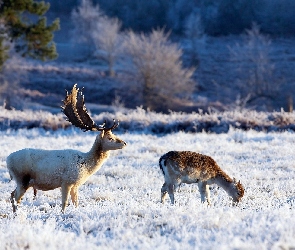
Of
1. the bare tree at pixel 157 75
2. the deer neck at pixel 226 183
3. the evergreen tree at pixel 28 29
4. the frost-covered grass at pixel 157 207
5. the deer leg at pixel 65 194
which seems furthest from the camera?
the bare tree at pixel 157 75

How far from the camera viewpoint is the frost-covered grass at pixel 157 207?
5.21 m

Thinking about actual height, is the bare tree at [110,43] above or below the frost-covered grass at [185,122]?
above

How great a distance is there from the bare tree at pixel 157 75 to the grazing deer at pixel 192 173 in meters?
38.0

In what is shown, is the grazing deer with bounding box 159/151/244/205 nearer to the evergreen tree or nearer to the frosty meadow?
the frosty meadow

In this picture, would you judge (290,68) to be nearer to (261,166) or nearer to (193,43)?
(193,43)

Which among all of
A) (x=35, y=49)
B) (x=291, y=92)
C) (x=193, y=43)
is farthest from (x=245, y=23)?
(x=35, y=49)

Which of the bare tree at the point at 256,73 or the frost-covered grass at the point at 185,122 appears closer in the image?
the frost-covered grass at the point at 185,122

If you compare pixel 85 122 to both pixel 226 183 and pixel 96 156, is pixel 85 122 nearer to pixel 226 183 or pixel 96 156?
pixel 96 156

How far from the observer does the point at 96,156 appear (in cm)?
838

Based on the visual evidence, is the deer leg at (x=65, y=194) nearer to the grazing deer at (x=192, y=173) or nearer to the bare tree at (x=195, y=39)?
the grazing deer at (x=192, y=173)

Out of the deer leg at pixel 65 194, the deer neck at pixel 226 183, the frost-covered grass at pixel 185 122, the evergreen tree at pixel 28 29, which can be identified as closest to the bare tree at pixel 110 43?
the evergreen tree at pixel 28 29

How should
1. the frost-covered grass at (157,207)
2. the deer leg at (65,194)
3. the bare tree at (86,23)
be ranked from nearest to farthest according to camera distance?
1. the frost-covered grass at (157,207)
2. the deer leg at (65,194)
3. the bare tree at (86,23)

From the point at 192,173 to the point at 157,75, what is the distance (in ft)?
129

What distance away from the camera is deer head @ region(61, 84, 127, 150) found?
27.5 feet
